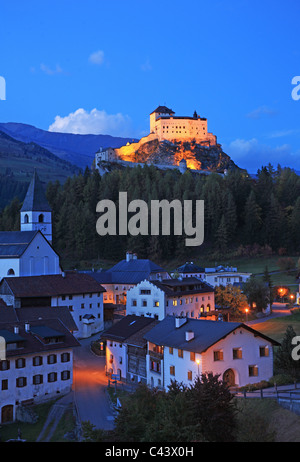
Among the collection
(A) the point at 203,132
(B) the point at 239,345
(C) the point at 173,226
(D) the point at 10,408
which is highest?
(A) the point at 203,132

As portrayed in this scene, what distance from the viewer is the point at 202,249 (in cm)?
12456

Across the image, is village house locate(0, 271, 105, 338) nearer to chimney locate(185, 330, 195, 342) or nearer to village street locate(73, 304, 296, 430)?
village street locate(73, 304, 296, 430)

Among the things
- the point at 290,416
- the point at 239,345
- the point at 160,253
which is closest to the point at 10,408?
the point at 239,345

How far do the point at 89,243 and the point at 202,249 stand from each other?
27066 millimetres

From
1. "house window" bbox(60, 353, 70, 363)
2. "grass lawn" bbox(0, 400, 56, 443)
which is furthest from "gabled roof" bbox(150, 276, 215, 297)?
"grass lawn" bbox(0, 400, 56, 443)

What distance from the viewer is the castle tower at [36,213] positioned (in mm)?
80875

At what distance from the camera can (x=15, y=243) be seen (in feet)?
238

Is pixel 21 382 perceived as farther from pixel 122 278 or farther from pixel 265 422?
pixel 122 278

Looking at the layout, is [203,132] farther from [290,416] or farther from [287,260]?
[290,416]

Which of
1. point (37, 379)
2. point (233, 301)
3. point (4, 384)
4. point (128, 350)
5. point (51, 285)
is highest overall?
point (51, 285)

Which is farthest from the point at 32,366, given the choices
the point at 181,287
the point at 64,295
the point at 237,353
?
the point at 181,287

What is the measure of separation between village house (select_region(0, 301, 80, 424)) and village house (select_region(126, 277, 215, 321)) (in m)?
17.9

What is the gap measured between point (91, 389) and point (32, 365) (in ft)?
16.6
